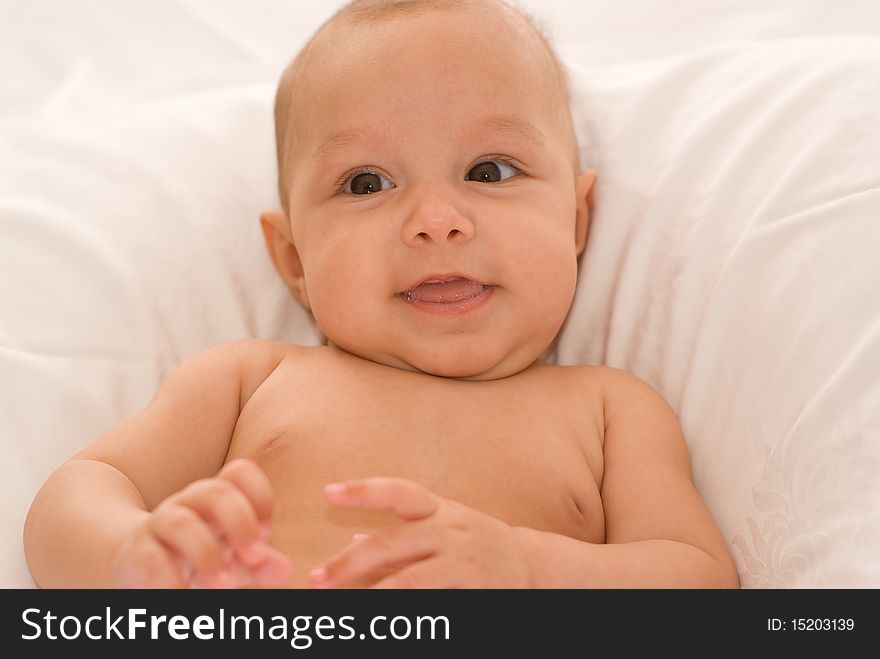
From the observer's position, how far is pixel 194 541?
1.05 metres

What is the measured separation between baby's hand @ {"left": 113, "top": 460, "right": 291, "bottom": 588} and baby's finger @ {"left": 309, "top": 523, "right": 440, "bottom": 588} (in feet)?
0.21

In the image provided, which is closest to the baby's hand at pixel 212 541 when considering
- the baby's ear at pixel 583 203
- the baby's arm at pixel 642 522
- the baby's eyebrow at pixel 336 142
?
the baby's arm at pixel 642 522

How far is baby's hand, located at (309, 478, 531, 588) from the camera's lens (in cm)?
112

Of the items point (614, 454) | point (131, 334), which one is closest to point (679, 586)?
point (614, 454)

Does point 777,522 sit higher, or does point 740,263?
point 740,263

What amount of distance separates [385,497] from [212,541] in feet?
0.57

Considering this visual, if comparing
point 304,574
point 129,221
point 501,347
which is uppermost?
point 129,221

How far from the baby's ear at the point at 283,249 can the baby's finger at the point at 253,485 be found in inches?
30.0

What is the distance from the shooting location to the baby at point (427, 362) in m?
1.44

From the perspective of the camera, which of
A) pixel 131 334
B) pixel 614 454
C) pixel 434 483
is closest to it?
pixel 434 483

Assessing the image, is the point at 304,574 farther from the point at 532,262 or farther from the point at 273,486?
the point at 532,262

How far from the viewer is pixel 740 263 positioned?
5.23 ft
